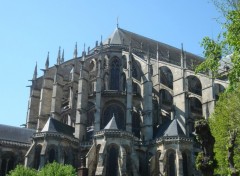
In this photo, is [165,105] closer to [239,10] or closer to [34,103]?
[34,103]

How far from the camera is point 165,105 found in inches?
1465

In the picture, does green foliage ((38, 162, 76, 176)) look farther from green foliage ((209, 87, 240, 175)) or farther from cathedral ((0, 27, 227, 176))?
green foliage ((209, 87, 240, 175))

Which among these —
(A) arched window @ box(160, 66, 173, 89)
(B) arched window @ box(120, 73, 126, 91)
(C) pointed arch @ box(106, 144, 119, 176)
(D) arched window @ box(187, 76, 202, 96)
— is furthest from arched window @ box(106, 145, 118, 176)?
(D) arched window @ box(187, 76, 202, 96)

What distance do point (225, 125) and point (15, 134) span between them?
A: 20.6 meters

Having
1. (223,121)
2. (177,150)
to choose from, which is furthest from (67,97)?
(223,121)

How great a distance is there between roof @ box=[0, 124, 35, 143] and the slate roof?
11.8 metres

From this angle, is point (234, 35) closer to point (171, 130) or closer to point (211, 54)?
point (211, 54)

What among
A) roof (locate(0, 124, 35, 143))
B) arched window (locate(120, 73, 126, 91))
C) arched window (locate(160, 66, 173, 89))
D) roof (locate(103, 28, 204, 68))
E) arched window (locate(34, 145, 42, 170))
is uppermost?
roof (locate(103, 28, 204, 68))

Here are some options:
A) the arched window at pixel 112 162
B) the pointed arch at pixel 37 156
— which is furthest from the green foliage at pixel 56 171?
the pointed arch at pixel 37 156

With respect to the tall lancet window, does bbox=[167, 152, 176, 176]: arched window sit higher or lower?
lower

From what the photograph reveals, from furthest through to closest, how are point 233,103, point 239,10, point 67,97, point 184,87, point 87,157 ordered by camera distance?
point 67,97 < point 184,87 < point 87,157 < point 233,103 < point 239,10

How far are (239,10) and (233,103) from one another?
6.39m

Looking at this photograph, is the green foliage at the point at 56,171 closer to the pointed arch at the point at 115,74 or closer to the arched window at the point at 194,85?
the pointed arch at the point at 115,74

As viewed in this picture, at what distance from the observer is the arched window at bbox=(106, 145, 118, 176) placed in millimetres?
28858
